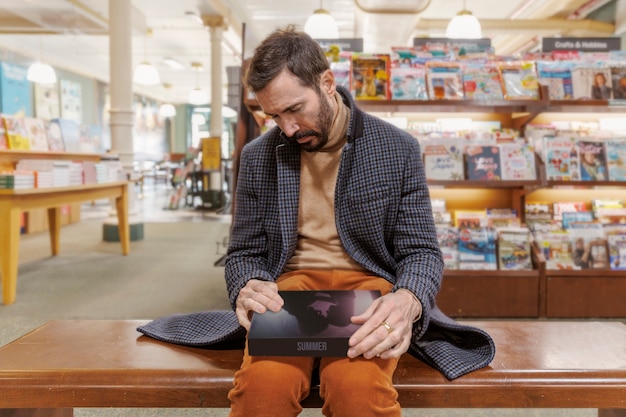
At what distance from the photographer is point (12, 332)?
2820mm

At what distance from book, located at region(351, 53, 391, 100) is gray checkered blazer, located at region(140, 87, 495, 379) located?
5.62ft

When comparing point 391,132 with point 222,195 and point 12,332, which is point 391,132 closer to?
point 12,332

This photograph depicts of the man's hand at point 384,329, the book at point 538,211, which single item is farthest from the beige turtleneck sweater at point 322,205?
the book at point 538,211

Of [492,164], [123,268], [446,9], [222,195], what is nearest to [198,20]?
[222,195]

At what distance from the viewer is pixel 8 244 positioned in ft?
10.9

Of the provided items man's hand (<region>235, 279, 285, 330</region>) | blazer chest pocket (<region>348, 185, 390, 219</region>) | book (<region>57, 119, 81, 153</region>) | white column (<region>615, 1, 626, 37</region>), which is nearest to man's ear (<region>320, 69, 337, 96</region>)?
blazer chest pocket (<region>348, 185, 390, 219</region>)

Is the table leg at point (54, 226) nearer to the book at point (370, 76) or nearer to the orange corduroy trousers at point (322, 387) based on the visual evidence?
the book at point (370, 76)

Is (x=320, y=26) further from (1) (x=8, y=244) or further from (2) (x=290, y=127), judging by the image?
(2) (x=290, y=127)

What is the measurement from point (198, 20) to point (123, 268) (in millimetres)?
6194

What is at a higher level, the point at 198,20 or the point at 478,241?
the point at 198,20

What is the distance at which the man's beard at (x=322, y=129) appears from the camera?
137 cm

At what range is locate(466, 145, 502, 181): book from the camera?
10.2 ft

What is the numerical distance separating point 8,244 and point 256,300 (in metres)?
2.77

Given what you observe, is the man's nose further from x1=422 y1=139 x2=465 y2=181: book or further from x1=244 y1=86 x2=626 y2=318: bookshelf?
x1=422 y1=139 x2=465 y2=181: book
